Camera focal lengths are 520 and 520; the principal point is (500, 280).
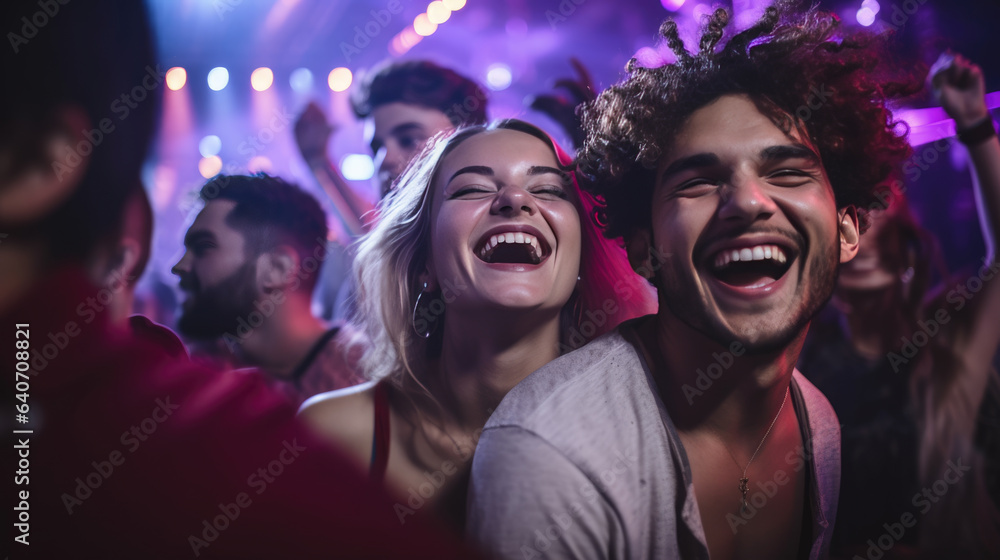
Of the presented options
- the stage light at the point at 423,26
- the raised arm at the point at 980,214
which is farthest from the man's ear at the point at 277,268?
the raised arm at the point at 980,214

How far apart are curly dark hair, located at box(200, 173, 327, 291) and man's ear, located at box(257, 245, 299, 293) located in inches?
0.8

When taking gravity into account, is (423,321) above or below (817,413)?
above

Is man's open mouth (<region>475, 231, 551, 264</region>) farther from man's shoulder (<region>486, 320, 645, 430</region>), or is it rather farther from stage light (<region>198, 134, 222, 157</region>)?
stage light (<region>198, 134, 222, 157</region>)

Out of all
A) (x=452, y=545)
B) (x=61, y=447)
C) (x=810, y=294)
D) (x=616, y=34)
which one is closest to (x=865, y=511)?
(x=810, y=294)

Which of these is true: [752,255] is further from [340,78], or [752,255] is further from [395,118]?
[340,78]

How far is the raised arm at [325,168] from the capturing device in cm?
210

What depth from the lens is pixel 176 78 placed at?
207 centimetres

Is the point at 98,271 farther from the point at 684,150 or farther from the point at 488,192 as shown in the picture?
the point at 684,150

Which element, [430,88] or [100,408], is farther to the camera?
[430,88]

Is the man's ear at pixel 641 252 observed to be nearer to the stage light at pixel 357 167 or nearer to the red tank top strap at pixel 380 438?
the red tank top strap at pixel 380 438

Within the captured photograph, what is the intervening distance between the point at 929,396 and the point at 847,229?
883 millimetres

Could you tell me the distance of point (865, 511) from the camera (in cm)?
179

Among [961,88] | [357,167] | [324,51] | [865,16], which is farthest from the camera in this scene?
[357,167]

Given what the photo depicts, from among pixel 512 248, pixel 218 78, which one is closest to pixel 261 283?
pixel 512 248
